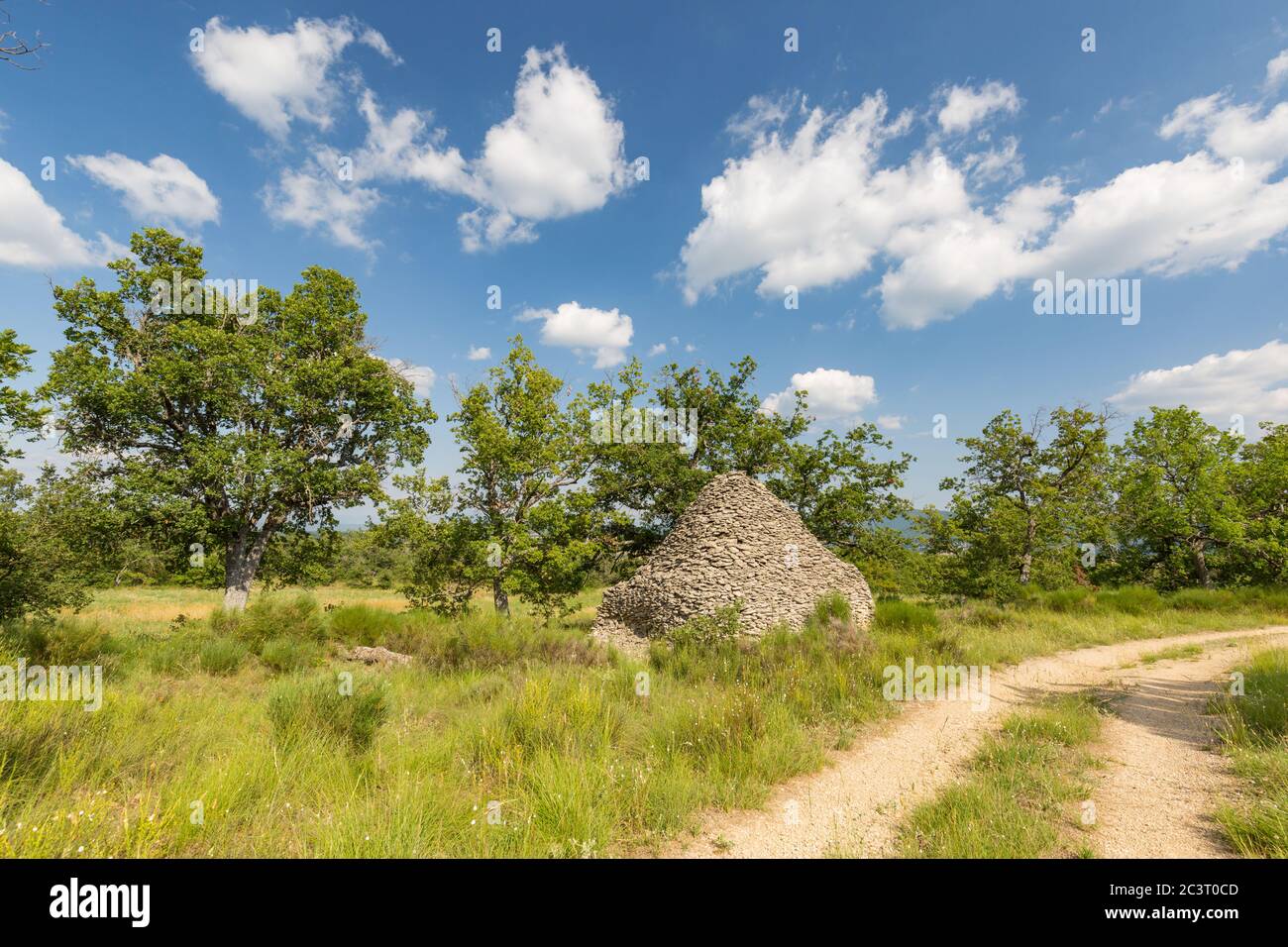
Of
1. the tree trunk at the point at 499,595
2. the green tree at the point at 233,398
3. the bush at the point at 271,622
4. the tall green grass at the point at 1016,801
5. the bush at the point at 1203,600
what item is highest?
the green tree at the point at 233,398

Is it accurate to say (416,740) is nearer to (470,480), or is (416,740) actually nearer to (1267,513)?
(470,480)

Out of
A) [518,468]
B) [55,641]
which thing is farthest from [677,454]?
[55,641]

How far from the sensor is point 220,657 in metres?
9.92

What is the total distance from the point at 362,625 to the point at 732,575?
1103 cm

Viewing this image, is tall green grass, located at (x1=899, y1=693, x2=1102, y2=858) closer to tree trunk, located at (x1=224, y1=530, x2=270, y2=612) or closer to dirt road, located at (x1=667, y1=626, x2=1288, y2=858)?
dirt road, located at (x1=667, y1=626, x2=1288, y2=858)

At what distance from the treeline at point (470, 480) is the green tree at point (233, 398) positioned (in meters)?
0.08

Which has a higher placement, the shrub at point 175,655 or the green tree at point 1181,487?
the green tree at point 1181,487

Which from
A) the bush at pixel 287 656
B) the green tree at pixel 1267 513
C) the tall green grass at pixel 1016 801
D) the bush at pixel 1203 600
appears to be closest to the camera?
the tall green grass at pixel 1016 801

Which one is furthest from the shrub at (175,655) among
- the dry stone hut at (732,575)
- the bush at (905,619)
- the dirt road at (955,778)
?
the bush at (905,619)

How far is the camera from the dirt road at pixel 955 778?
13.6 ft

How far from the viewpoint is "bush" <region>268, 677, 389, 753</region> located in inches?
214

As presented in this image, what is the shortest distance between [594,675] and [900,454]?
21062 mm

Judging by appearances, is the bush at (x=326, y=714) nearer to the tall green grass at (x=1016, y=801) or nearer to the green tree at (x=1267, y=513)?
the tall green grass at (x=1016, y=801)

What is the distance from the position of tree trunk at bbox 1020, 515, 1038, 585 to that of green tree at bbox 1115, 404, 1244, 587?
6.30m
